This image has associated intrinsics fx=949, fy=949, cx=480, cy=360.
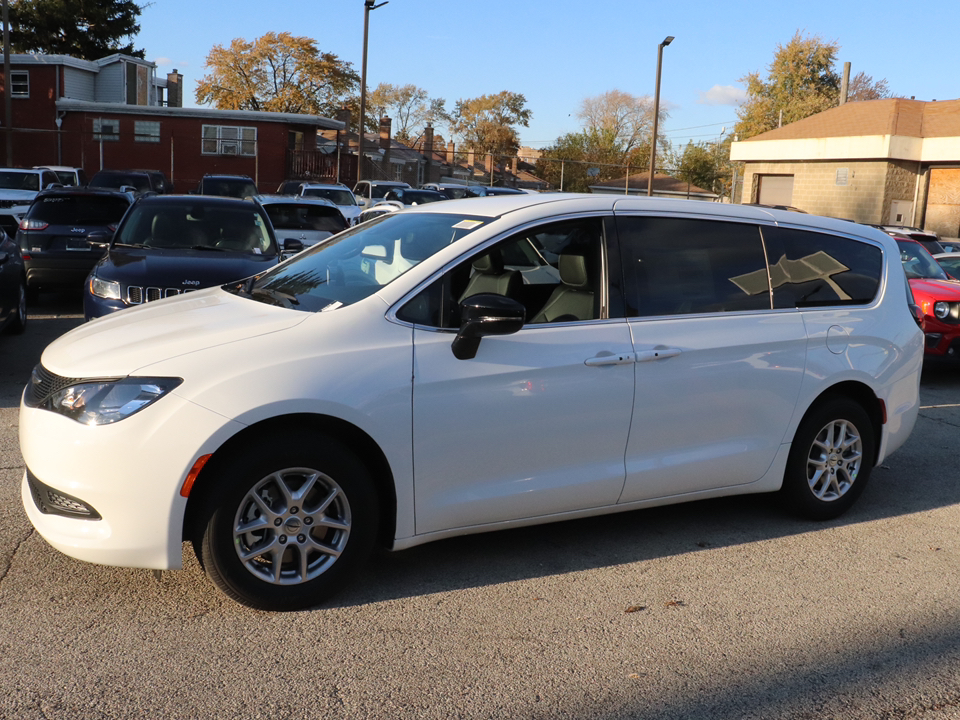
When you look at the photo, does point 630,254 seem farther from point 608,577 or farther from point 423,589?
Answer: point 423,589

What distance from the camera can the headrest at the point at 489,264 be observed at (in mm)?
4438

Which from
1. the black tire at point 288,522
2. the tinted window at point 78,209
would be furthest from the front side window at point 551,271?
the tinted window at point 78,209

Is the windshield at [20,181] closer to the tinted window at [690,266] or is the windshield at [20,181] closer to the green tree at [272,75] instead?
the tinted window at [690,266]

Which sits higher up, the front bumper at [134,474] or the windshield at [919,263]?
the windshield at [919,263]

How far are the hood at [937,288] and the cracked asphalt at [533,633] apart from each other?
565 centimetres

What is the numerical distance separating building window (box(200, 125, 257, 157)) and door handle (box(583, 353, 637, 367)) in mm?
37522

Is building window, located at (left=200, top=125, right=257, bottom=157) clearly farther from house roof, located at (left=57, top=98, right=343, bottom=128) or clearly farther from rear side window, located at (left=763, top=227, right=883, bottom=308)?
rear side window, located at (left=763, top=227, right=883, bottom=308)

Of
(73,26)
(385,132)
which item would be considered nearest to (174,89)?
(73,26)

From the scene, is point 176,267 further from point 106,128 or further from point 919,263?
point 106,128

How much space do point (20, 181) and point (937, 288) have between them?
19852 millimetres

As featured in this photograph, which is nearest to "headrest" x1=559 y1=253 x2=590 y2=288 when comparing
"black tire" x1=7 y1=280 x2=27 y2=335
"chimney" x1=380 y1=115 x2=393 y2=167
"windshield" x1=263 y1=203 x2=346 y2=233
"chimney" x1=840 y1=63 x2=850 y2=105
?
"black tire" x1=7 y1=280 x2=27 y2=335

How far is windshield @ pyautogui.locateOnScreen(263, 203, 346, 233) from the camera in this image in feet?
48.1

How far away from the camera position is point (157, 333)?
4.12 meters

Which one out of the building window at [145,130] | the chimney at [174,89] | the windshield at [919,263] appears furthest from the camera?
the chimney at [174,89]
